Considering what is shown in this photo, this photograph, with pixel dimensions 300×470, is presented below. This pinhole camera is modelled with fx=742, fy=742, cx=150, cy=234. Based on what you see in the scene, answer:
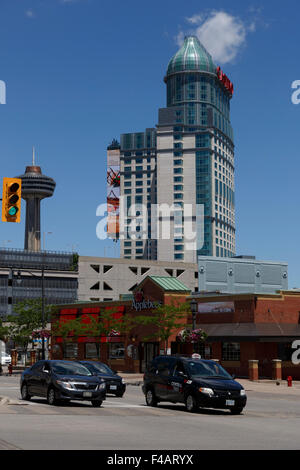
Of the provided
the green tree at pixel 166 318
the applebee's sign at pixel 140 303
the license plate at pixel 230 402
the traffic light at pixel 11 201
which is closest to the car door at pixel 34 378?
the license plate at pixel 230 402

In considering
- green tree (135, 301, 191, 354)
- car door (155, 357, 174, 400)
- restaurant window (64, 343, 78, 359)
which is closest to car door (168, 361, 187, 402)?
car door (155, 357, 174, 400)

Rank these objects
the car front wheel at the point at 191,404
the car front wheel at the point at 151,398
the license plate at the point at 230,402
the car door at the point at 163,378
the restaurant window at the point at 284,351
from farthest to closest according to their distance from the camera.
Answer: the restaurant window at the point at 284,351 < the car front wheel at the point at 151,398 < the car door at the point at 163,378 < the car front wheel at the point at 191,404 < the license plate at the point at 230,402

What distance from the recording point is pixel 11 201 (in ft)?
69.6

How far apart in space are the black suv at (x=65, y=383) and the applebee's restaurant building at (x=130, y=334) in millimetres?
30892

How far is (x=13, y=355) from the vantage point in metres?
84.5

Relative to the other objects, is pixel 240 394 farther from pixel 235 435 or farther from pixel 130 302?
pixel 130 302

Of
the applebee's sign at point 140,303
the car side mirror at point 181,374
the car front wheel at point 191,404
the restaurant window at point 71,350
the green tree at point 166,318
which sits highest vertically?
the applebee's sign at point 140,303

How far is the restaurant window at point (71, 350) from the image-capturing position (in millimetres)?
73625

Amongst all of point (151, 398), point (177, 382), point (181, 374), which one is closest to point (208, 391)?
point (181, 374)

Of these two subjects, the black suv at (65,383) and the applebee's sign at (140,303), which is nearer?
the black suv at (65,383)

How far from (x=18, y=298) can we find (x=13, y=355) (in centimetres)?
6884

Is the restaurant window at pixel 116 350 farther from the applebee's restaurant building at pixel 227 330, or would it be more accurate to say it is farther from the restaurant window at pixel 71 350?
the restaurant window at pixel 71 350

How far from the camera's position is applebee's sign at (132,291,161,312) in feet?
204

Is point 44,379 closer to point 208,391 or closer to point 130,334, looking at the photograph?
point 208,391
